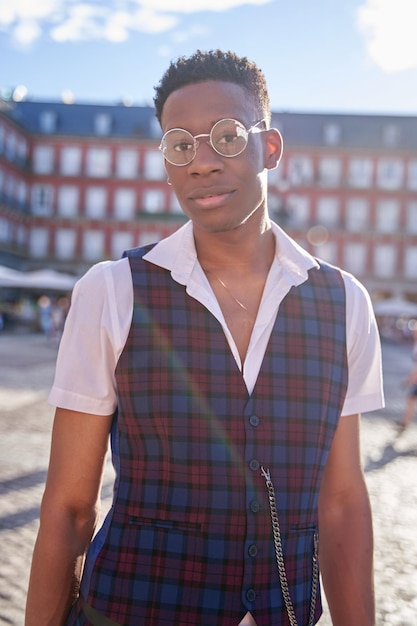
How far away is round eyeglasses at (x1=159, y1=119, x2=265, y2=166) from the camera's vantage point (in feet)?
4.80

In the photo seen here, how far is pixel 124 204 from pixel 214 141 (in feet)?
140

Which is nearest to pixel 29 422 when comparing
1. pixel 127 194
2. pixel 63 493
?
pixel 63 493

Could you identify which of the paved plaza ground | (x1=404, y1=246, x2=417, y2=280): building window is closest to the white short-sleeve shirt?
the paved plaza ground

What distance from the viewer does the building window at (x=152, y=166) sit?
4247 cm

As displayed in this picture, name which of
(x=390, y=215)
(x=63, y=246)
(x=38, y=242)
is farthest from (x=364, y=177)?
(x=38, y=242)

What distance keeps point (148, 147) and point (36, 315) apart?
1688 cm

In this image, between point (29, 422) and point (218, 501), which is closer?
point (218, 501)

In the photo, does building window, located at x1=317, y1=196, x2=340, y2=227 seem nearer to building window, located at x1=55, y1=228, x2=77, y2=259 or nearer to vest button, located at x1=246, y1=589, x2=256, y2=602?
building window, located at x1=55, y1=228, x2=77, y2=259

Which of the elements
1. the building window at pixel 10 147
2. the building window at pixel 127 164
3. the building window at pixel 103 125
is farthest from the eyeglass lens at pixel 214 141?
the building window at pixel 103 125

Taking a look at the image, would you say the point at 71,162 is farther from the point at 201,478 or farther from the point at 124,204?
the point at 201,478

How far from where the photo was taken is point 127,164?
43.0 meters

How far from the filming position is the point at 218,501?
51.7 inches

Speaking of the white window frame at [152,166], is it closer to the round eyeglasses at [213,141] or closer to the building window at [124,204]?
the building window at [124,204]

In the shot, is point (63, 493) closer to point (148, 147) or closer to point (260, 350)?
point (260, 350)
